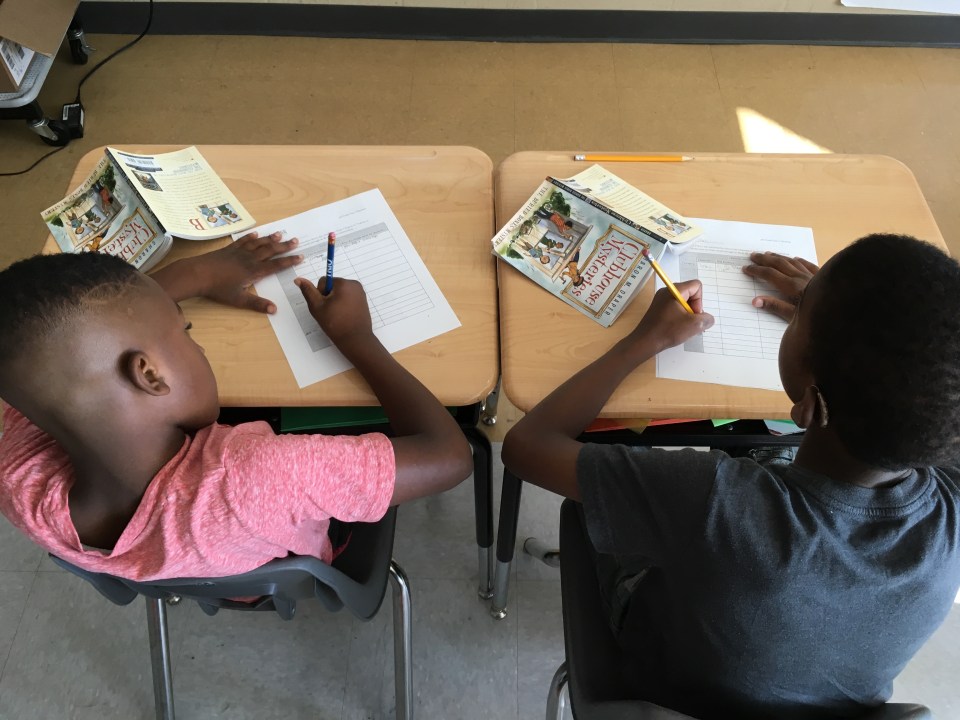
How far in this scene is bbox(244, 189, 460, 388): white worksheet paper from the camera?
1108 millimetres

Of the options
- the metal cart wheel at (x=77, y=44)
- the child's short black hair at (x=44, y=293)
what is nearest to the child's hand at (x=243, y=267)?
the child's short black hair at (x=44, y=293)

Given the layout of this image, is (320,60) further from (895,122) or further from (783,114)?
(895,122)

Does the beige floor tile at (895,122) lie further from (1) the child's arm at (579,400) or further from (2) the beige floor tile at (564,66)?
(1) the child's arm at (579,400)

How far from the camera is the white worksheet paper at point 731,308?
1.09 m

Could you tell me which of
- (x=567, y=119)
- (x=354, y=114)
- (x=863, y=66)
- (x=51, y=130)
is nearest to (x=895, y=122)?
(x=863, y=66)

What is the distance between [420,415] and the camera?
103 centimetres

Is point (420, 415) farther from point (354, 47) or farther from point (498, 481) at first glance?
point (354, 47)

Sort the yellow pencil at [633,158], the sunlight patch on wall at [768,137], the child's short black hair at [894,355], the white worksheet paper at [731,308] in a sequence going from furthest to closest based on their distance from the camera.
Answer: the sunlight patch on wall at [768,137], the yellow pencil at [633,158], the white worksheet paper at [731,308], the child's short black hair at [894,355]

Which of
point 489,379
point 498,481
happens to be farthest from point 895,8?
point 489,379

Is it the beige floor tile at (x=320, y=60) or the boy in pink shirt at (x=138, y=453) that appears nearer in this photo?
the boy in pink shirt at (x=138, y=453)

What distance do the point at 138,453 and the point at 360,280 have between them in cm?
45

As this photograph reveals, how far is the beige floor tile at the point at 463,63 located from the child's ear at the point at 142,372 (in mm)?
2213

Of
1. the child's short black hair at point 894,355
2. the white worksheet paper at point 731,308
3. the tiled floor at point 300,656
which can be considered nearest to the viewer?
the child's short black hair at point 894,355

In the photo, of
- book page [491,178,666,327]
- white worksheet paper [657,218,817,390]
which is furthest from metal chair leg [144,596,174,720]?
white worksheet paper [657,218,817,390]
